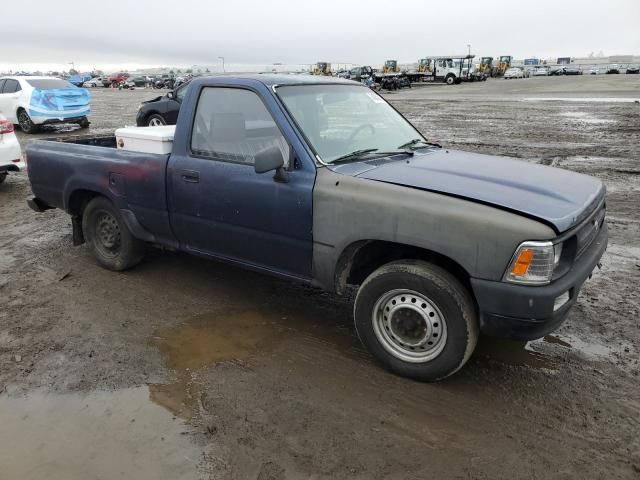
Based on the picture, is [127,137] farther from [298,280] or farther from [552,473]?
[552,473]

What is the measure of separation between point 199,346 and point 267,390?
31.6 inches

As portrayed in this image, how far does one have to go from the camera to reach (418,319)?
10.9ft

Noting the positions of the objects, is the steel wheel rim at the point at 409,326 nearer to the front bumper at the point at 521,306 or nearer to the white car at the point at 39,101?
the front bumper at the point at 521,306

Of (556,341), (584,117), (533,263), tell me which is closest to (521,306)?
(533,263)

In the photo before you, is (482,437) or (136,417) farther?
(136,417)

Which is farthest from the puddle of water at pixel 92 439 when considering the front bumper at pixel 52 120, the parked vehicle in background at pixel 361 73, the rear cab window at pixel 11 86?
the parked vehicle in background at pixel 361 73

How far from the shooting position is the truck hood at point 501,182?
303 cm

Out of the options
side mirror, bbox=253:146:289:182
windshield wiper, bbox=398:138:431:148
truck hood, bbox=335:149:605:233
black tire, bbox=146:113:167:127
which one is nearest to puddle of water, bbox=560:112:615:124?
black tire, bbox=146:113:167:127

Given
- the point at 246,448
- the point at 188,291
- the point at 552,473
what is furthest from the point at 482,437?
the point at 188,291

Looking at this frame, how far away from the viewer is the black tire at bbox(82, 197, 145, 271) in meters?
5.04

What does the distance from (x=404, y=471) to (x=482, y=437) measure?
0.54m

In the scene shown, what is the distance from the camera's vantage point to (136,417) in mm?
3086

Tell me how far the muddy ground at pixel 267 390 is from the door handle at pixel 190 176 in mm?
1104

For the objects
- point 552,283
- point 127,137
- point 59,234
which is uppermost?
point 127,137
